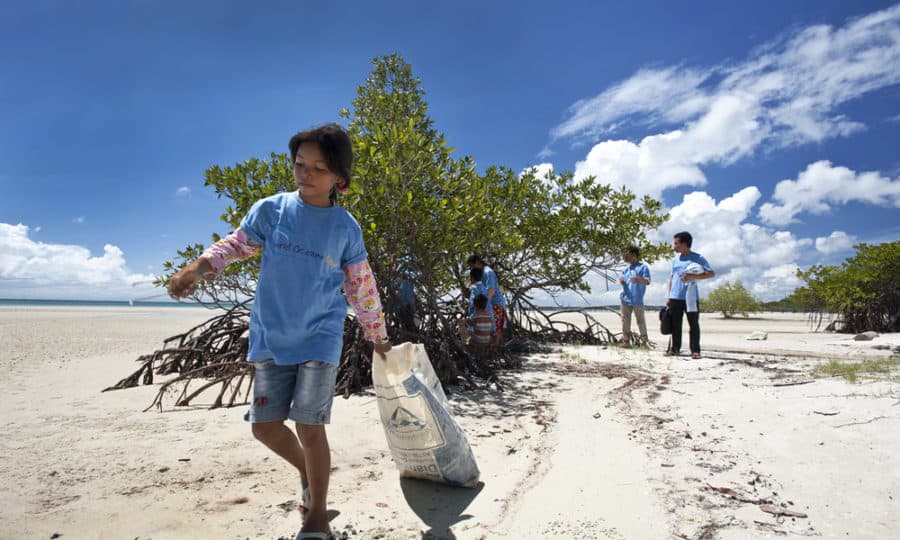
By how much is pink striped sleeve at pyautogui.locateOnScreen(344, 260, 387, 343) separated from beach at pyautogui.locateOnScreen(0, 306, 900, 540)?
2.81 feet

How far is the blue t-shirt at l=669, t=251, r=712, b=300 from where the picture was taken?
663 centimetres

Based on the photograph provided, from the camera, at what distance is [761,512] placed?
1932 mm

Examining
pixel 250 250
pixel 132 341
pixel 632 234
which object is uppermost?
pixel 632 234

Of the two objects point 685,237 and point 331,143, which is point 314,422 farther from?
point 685,237

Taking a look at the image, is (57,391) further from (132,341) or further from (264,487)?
(132,341)

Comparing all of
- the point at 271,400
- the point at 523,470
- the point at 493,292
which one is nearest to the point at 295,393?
the point at 271,400

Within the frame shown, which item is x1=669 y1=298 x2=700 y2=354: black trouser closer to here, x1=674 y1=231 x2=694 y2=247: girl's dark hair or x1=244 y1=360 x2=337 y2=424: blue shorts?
x1=674 y1=231 x2=694 y2=247: girl's dark hair

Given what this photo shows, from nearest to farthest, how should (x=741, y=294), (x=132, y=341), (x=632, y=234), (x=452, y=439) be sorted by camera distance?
(x=452, y=439) < (x=632, y=234) < (x=132, y=341) < (x=741, y=294)

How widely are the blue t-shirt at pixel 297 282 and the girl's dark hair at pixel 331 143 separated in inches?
7.9

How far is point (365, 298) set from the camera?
6.94 feet

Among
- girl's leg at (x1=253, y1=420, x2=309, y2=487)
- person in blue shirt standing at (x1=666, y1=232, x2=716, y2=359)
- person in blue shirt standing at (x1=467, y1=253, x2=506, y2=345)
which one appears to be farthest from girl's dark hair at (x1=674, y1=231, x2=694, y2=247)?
girl's leg at (x1=253, y1=420, x2=309, y2=487)

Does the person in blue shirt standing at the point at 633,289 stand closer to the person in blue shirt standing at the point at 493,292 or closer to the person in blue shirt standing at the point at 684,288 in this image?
the person in blue shirt standing at the point at 684,288

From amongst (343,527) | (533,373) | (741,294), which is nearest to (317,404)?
(343,527)

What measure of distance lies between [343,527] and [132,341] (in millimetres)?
10810
